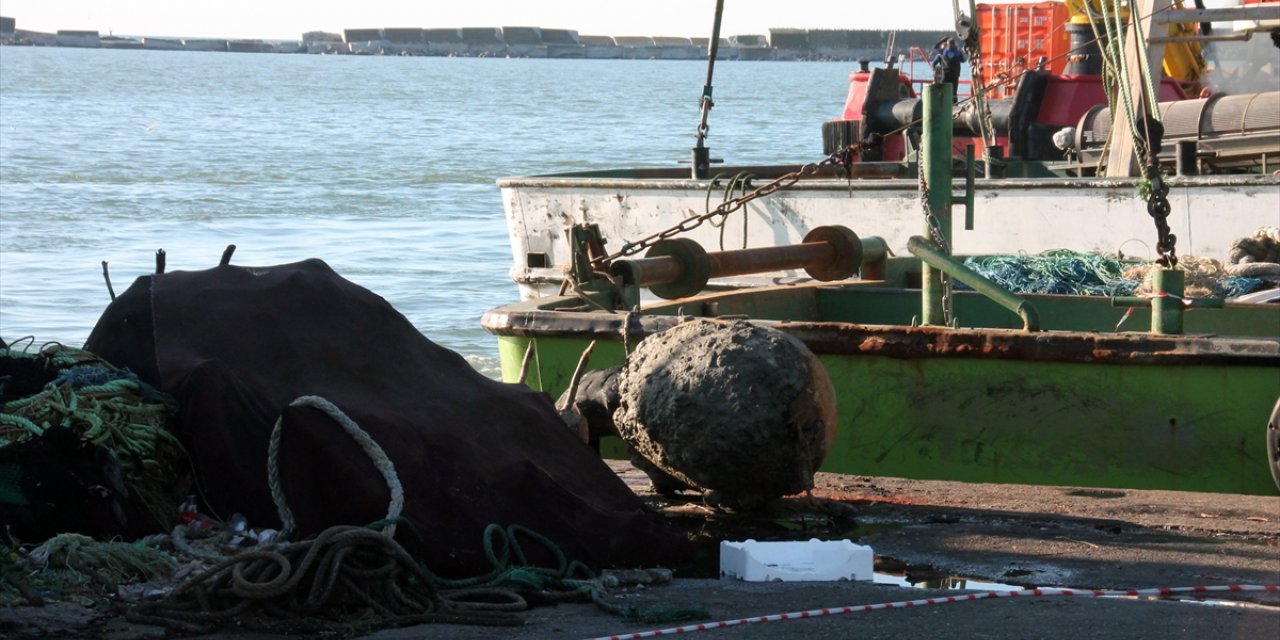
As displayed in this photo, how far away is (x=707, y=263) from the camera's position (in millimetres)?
9125

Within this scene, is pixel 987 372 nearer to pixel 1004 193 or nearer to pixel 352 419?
pixel 352 419

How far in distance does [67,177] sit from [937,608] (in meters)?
35.7

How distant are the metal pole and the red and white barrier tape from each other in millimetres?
7684

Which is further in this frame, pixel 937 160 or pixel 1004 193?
pixel 1004 193

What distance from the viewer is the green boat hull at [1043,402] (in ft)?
Answer: 24.2

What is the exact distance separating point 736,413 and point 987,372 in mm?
1617

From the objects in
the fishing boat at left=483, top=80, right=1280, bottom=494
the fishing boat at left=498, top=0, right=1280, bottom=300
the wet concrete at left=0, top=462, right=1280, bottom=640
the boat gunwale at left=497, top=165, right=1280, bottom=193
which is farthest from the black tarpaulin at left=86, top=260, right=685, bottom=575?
the boat gunwale at left=497, top=165, right=1280, bottom=193

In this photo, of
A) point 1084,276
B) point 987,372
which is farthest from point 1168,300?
Answer: point 1084,276

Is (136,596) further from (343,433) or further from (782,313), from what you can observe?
(782,313)

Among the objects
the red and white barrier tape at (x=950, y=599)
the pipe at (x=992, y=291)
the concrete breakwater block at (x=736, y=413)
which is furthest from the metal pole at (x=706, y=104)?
the red and white barrier tape at (x=950, y=599)

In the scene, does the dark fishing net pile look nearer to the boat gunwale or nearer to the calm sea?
the boat gunwale

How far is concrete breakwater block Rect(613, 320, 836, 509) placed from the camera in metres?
6.52

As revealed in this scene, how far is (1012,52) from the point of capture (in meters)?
26.9

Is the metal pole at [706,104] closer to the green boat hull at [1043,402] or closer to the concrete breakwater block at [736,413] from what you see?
the green boat hull at [1043,402]
